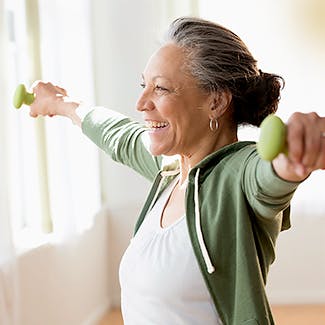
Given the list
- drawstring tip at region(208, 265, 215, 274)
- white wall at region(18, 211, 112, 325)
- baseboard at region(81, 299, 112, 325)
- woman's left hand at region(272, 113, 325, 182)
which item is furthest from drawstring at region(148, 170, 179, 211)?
baseboard at region(81, 299, 112, 325)

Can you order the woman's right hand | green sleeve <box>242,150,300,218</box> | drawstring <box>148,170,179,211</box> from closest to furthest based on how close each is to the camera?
green sleeve <box>242,150,300,218</box> < drawstring <box>148,170,179,211</box> < the woman's right hand

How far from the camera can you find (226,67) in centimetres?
151

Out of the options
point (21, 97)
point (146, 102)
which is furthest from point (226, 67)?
point (21, 97)

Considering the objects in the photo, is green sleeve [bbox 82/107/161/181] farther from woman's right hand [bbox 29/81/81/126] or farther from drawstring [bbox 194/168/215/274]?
drawstring [bbox 194/168/215/274]

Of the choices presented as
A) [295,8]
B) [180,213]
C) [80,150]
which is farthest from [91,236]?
[180,213]

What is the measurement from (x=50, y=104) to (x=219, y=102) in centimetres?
71

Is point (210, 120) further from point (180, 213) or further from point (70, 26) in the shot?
point (70, 26)

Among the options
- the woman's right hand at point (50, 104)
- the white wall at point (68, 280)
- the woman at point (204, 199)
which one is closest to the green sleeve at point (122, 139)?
the woman's right hand at point (50, 104)

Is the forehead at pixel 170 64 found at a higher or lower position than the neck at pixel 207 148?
higher

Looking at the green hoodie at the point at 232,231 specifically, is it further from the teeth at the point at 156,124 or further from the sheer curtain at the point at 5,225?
the sheer curtain at the point at 5,225

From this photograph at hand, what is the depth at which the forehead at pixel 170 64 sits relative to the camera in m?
1.55

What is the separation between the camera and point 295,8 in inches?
177

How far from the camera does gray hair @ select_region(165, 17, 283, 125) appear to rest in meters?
1.50

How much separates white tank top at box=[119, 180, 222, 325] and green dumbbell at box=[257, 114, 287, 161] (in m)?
0.56
